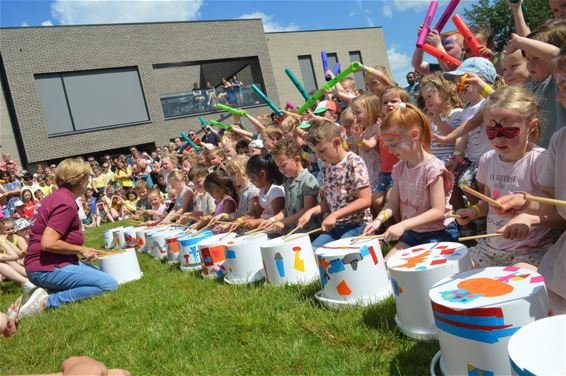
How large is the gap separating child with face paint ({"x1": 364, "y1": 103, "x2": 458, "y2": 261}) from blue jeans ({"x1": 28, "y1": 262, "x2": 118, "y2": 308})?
3.03 m

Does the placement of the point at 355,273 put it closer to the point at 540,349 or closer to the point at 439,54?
the point at 540,349

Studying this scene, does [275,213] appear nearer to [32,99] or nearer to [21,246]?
[21,246]

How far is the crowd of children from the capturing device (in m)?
2.21

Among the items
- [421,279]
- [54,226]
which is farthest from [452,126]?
[54,226]

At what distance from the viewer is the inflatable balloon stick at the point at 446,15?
157 inches

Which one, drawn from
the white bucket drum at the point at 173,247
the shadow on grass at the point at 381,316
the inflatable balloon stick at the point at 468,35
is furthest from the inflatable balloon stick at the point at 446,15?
the white bucket drum at the point at 173,247

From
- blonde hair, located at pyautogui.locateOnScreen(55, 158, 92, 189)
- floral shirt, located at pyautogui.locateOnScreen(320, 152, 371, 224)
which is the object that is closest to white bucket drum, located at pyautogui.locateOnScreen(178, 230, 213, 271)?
blonde hair, located at pyautogui.locateOnScreen(55, 158, 92, 189)

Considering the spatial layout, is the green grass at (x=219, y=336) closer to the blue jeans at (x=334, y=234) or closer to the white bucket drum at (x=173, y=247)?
the blue jeans at (x=334, y=234)

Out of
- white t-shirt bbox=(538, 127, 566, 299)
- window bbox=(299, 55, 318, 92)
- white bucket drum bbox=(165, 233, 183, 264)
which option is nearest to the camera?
white t-shirt bbox=(538, 127, 566, 299)

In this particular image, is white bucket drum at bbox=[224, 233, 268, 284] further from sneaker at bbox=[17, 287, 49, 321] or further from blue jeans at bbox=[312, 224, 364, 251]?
sneaker at bbox=[17, 287, 49, 321]

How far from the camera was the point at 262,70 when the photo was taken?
2109 cm

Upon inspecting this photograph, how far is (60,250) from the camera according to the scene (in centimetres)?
430

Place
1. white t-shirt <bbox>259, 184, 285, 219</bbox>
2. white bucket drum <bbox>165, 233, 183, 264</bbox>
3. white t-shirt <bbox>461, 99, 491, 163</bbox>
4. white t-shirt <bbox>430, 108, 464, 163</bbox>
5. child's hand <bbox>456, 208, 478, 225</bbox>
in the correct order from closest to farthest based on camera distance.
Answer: child's hand <bbox>456, 208, 478, 225</bbox> < white t-shirt <bbox>461, 99, 491, 163</bbox> < white t-shirt <bbox>430, 108, 464, 163</bbox> < white t-shirt <bbox>259, 184, 285, 219</bbox> < white bucket drum <bbox>165, 233, 183, 264</bbox>

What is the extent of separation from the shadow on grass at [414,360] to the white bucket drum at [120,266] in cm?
364
